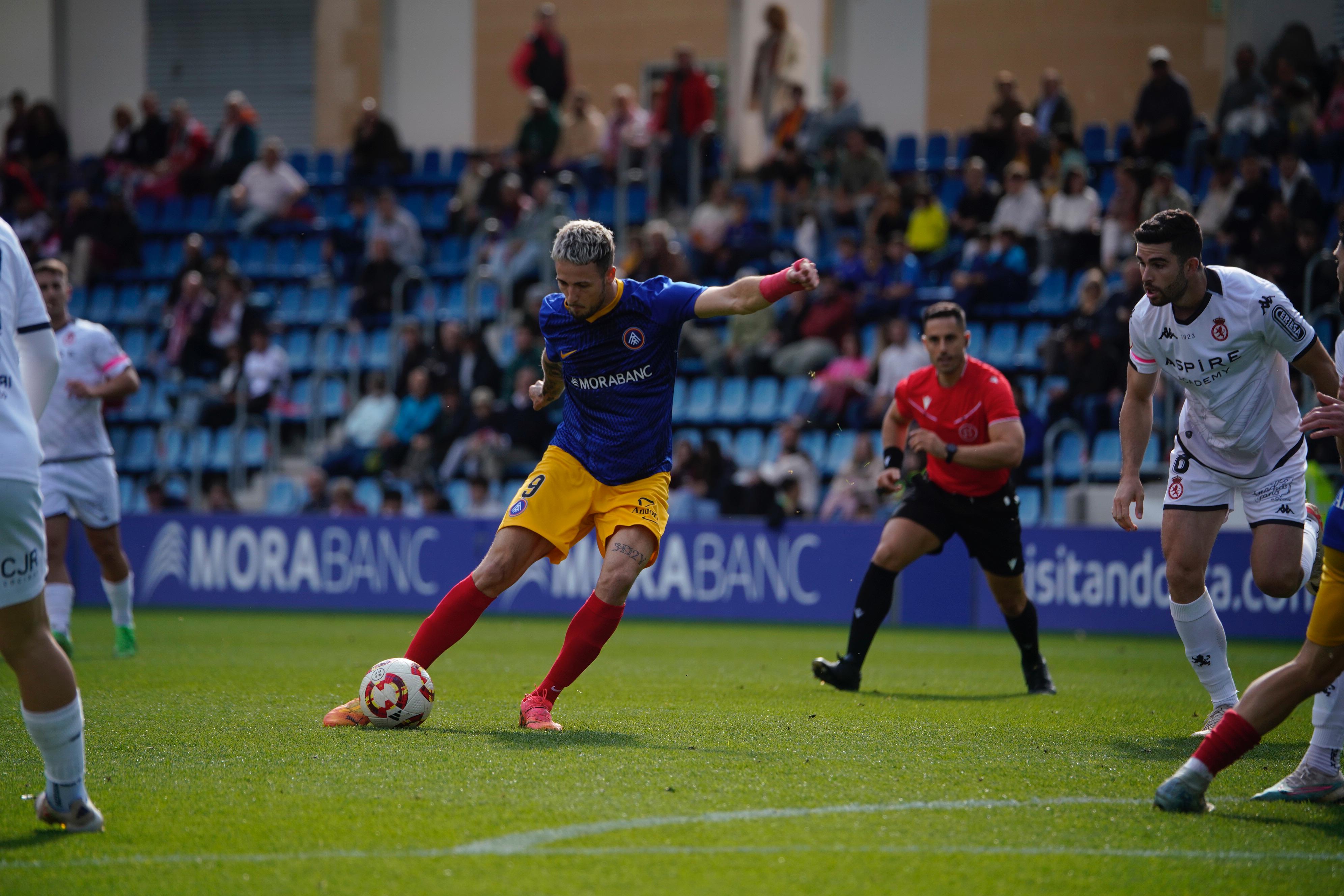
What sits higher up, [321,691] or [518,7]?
[518,7]

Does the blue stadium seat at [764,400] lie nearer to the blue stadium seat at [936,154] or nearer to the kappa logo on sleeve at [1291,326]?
the blue stadium seat at [936,154]

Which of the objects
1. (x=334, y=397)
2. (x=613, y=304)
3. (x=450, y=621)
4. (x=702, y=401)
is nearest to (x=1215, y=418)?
(x=613, y=304)

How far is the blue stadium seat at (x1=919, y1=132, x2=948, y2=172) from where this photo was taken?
2067 cm

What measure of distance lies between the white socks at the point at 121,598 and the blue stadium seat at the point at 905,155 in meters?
13.2

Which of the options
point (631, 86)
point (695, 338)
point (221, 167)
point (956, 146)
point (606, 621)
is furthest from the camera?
point (631, 86)

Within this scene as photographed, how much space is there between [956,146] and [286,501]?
10645 mm

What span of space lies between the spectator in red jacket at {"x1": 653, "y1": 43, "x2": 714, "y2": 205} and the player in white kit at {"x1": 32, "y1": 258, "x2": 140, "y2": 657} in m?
11.6

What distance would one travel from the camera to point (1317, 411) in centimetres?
491

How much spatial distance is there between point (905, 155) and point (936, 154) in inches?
17.6

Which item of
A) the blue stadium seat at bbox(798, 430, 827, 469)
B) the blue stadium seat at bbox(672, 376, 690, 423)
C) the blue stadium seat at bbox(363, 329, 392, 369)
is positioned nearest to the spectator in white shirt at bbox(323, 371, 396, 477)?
the blue stadium seat at bbox(363, 329, 392, 369)

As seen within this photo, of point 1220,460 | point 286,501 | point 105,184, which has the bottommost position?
point 286,501

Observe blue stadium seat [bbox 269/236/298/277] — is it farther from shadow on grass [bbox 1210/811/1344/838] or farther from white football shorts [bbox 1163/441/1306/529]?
shadow on grass [bbox 1210/811/1344/838]

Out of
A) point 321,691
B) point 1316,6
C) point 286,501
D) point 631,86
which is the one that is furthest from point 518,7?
point 321,691

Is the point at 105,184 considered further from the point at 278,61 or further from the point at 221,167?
the point at 278,61
